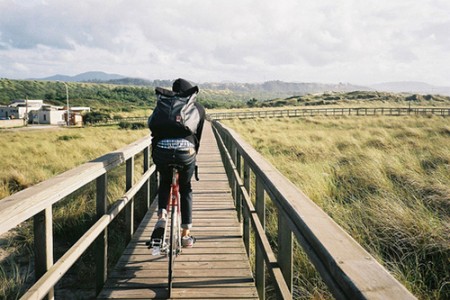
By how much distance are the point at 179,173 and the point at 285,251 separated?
157 cm

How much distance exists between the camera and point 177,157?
3338 millimetres

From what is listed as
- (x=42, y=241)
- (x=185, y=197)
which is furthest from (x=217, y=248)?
(x=42, y=241)

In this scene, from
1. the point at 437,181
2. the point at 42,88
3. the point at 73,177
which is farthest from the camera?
the point at 42,88

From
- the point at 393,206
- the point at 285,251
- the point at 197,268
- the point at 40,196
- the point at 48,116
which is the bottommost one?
the point at 197,268

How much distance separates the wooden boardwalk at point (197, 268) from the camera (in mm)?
3168

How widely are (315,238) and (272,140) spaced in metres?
14.2

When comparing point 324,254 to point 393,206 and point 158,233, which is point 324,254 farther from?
point 393,206

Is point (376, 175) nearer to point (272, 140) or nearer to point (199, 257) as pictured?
point (199, 257)

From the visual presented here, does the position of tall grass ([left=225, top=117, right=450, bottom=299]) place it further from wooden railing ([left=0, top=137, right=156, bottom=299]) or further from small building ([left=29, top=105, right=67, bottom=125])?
small building ([left=29, top=105, right=67, bottom=125])

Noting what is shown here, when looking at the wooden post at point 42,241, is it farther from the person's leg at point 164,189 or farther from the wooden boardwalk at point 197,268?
the person's leg at point 164,189

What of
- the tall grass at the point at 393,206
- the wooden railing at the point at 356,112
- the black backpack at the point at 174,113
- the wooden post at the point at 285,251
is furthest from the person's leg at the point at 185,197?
the wooden railing at the point at 356,112

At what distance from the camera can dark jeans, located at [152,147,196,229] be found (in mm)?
3338

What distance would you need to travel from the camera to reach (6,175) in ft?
32.8

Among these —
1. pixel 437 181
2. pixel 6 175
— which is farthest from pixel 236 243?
pixel 6 175
